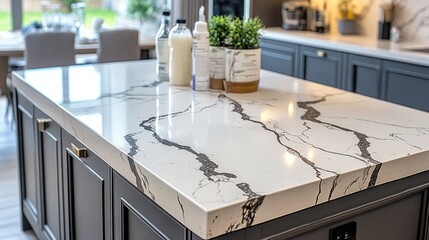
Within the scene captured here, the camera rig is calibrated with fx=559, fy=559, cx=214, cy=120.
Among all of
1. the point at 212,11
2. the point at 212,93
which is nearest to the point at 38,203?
the point at 212,93

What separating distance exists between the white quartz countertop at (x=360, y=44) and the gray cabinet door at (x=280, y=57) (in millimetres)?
50

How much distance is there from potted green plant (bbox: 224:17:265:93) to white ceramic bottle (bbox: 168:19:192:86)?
207 millimetres

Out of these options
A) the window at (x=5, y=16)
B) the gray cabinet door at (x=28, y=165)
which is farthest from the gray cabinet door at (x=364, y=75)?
the window at (x=5, y=16)

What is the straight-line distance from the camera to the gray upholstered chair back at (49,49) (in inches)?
171

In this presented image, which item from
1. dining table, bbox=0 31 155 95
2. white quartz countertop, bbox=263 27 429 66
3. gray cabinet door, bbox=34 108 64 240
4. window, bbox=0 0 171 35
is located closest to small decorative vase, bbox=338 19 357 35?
white quartz countertop, bbox=263 27 429 66

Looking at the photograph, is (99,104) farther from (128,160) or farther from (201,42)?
(128,160)

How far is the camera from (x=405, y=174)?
164 centimetres

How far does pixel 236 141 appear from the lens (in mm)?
1707

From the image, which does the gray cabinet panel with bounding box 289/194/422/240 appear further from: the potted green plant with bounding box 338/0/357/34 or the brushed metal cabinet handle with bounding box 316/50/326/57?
the potted green plant with bounding box 338/0/357/34

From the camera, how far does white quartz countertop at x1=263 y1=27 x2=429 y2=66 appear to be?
3504 millimetres

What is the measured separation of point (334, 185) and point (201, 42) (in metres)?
1.05

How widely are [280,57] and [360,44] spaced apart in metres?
0.81

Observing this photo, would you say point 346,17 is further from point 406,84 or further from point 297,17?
point 406,84

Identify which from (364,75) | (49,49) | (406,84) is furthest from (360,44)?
(49,49)
